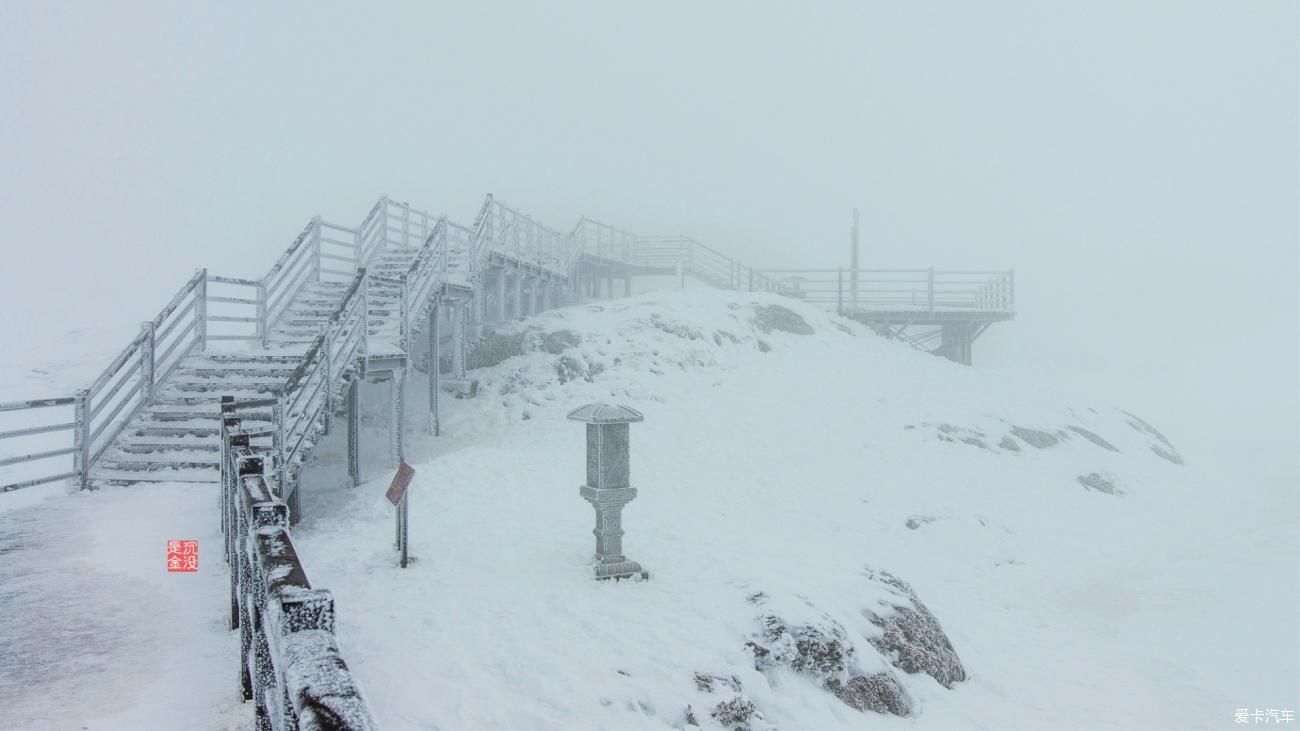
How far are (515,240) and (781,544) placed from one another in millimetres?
12935

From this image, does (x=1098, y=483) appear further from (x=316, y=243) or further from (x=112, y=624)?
(x=112, y=624)

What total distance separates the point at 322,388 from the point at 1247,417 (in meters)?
56.2

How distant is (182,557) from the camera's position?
707 cm

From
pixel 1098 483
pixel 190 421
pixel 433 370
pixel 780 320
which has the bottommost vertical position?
pixel 1098 483

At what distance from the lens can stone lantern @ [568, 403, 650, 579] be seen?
8680 millimetres

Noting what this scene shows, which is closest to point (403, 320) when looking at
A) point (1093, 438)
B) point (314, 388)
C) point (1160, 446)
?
point (314, 388)

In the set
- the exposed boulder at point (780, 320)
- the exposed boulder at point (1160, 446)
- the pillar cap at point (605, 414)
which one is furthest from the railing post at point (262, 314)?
the exposed boulder at point (1160, 446)

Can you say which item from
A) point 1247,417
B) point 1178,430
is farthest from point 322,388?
point 1247,417

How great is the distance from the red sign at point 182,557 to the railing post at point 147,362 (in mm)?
5100

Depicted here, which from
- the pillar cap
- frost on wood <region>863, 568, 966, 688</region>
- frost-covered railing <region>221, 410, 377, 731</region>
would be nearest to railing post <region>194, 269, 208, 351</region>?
the pillar cap

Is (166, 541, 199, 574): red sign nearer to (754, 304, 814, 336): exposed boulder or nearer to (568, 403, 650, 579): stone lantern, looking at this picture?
(568, 403, 650, 579): stone lantern

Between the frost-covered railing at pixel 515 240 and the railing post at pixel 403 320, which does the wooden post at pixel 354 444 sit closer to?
the railing post at pixel 403 320

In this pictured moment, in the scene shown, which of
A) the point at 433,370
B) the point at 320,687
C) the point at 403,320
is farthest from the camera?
the point at 433,370

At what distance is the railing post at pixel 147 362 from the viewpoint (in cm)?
1137
